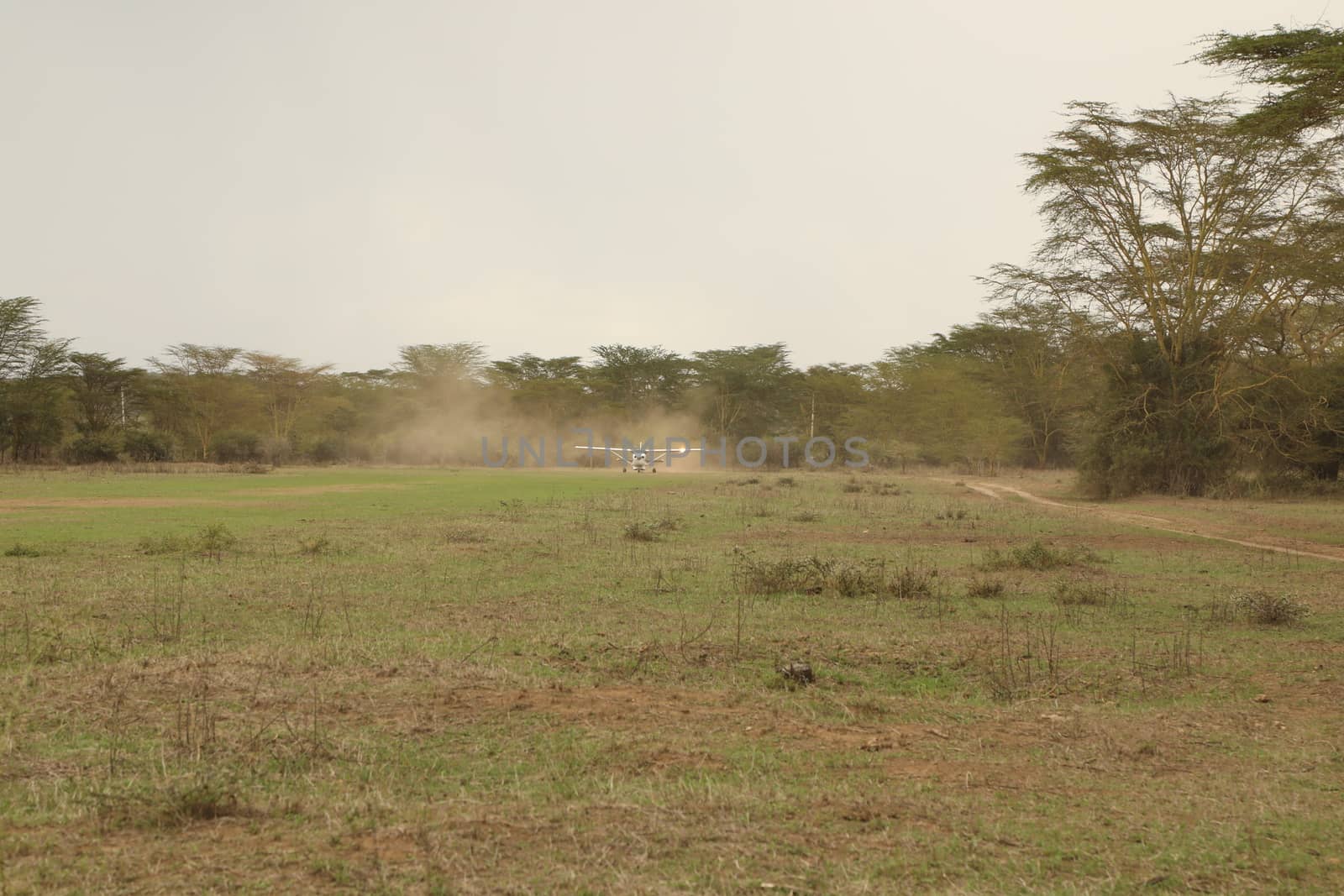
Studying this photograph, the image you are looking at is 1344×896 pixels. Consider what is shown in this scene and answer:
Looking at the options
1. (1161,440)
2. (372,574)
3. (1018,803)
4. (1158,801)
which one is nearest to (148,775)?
(1018,803)

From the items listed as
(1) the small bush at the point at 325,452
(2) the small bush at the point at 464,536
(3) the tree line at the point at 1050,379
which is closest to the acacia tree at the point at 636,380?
(3) the tree line at the point at 1050,379

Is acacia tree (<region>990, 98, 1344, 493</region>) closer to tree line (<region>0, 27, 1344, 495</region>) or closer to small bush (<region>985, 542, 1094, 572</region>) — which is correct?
tree line (<region>0, 27, 1344, 495</region>)

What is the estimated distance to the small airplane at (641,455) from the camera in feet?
205

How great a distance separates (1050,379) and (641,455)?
24.4 m

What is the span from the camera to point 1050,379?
51938mm

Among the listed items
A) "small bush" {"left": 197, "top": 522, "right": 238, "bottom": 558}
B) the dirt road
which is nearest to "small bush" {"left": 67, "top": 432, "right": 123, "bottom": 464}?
"small bush" {"left": 197, "top": 522, "right": 238, "bottom": 558}

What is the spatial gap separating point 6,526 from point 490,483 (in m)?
24.3

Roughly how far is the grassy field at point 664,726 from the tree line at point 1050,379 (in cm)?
941

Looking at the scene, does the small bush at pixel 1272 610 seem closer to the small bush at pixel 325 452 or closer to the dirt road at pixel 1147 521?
the dirt road at pixel 1147 521

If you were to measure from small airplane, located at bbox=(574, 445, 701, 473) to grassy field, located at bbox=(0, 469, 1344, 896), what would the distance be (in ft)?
156

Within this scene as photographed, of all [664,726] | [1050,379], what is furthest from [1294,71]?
[1050,379]

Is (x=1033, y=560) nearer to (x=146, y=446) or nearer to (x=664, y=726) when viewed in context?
(x=664, y=726)

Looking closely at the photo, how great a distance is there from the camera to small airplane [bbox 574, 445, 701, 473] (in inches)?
2457

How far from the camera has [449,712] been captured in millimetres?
6430
